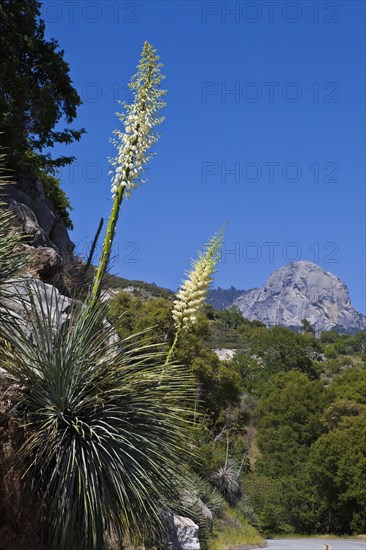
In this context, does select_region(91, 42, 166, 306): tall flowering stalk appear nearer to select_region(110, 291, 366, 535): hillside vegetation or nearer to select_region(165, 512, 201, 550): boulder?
select_region(165, 512, 201, 550): boulder

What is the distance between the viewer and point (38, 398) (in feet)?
17.5

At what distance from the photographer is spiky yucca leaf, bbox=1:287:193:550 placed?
16.4 ft

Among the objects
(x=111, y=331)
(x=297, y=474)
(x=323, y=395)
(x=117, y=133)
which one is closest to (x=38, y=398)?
(x=111, y=331)

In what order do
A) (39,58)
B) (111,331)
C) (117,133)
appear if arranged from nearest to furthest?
(111,331) → (117,133) → (39,58)

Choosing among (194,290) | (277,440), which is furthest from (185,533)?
(277,440)

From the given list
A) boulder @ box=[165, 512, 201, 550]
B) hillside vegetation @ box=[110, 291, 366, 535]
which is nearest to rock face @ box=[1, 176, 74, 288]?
hillside vegetation @ box=[110, 291, 366, 535]

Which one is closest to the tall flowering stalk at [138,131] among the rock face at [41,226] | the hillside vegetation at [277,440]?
the rock face at [41,226]

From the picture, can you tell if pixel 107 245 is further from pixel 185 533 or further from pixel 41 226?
pixel 41 226

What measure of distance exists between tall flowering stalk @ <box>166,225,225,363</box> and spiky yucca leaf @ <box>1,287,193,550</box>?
0.90 metres

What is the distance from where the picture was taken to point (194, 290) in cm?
688

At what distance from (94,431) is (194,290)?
2153 mm

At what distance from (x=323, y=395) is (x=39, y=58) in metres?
41.6

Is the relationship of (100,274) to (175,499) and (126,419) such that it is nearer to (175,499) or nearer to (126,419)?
(126,419)

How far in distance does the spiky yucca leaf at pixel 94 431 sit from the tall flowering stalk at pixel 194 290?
0.90m
